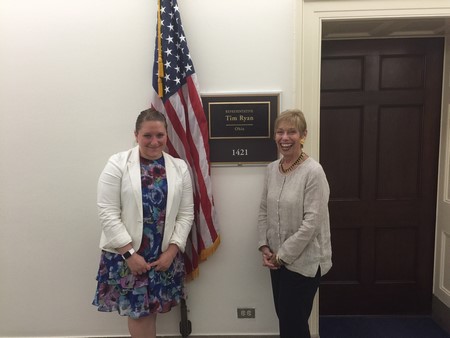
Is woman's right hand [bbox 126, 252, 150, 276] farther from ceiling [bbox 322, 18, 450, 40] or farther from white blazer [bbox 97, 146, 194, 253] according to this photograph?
ceiling [bbox 322, 18, 450, 40]

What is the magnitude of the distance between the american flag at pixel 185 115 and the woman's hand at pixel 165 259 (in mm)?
275

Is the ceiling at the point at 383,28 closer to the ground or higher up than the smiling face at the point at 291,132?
higher up

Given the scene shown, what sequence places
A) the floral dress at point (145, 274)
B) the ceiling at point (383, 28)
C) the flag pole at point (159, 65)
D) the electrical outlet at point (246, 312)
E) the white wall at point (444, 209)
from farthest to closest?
the white wall at point (444, 209)
the electrical outlet at point (246, 312)
the ceiling at point (383, 28)
the flag pole at point (159, 65)
the floral dress at point (145, 274)

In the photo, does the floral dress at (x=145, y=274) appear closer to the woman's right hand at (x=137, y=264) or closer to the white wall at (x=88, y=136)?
the woman's right hand at (x=137, y=264)

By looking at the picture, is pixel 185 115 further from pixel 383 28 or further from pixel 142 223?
pixel 383 28

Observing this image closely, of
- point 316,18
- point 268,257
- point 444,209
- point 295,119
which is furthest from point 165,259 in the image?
point 444,209

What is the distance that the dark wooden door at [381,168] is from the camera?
2.32 m

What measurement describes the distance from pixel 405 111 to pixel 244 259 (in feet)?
5.15

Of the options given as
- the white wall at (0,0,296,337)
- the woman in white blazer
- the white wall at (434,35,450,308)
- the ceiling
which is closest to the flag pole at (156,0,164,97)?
the white wall at (0,0,296,337)

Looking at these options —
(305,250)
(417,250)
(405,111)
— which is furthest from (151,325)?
(405,111)

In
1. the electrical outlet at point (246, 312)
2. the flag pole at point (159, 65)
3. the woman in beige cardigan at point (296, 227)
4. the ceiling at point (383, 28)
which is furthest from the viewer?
the electrical outlet at point (246, 312)

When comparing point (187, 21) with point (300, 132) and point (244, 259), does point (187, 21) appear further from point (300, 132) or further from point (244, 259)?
point (244, 259)

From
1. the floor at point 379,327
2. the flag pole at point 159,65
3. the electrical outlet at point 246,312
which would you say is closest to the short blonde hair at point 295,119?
the flag pole at point 159,65

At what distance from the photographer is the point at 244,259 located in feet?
7.06
